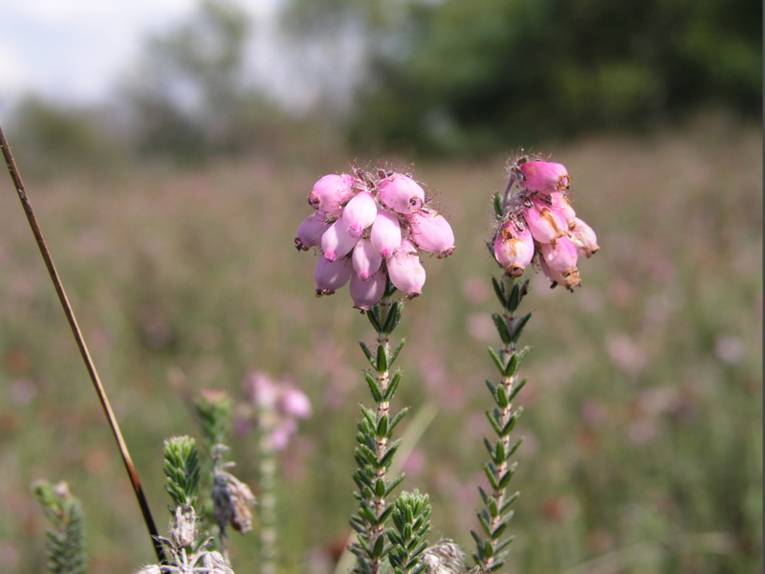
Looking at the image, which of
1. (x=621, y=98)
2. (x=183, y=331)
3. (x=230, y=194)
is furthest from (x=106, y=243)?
(x=621, y=98)

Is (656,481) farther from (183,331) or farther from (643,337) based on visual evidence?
(183,331)

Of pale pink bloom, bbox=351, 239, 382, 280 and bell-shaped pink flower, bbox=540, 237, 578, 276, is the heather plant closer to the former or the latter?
pale pink bloom, bbox=351, 239, 382, 280

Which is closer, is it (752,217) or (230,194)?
(752,217)

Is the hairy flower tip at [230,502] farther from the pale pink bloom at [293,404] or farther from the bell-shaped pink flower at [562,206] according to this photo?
the pale pink bloom at [293,404]

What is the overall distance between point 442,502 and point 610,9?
2596cm

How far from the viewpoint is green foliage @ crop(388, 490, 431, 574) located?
79 cm

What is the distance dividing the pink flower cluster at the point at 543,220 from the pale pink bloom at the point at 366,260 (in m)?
0.14

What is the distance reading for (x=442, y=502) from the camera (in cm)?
404

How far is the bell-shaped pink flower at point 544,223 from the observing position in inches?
34.7

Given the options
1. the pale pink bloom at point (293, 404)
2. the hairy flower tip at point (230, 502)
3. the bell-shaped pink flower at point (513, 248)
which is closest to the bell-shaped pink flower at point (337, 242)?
the bell-shaped pink flower at point (513, 248)

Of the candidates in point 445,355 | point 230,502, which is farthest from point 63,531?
point 445,355

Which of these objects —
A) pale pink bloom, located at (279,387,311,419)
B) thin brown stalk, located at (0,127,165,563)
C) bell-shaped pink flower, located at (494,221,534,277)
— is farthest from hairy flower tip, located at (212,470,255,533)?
pale pink bloom, located at (279,387,311,419)

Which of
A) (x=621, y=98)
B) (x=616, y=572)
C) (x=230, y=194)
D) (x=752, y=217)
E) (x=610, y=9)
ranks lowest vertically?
(x=616, y=572)

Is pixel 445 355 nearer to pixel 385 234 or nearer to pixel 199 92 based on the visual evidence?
pixel 385 234
